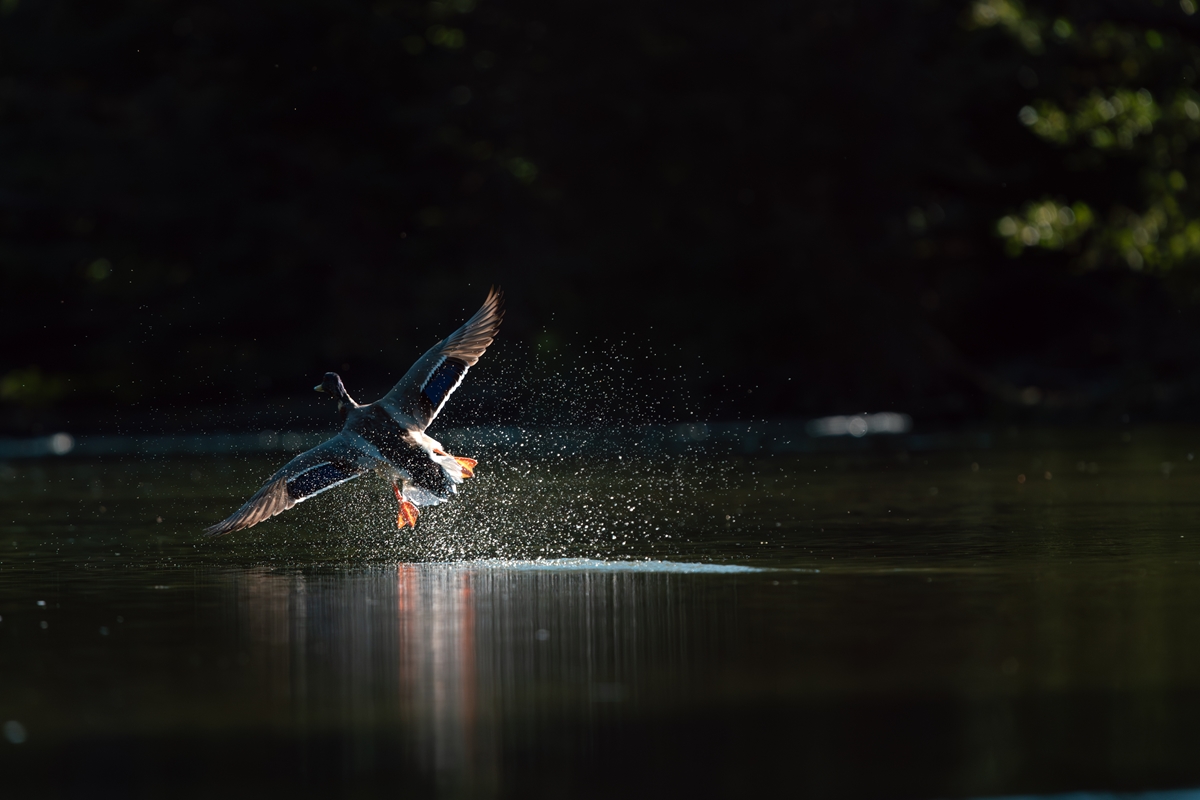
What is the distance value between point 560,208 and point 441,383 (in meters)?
34.0

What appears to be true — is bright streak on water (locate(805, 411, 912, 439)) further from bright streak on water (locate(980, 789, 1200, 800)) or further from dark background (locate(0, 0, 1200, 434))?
bright streak on water (locate(980, 789, 1200, 800))

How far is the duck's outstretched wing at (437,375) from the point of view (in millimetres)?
15602

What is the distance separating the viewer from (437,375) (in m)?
15.9

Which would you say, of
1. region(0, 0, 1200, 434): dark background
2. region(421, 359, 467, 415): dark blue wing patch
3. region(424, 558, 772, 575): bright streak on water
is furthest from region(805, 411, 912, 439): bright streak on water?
region(424, 558, 772, 575): bright streak on water

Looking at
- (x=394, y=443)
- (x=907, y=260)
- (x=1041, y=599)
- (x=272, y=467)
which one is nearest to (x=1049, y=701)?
(x=1041, y=599)

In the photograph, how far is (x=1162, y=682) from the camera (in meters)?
8.92

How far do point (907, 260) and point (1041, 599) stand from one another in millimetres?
→ 35599

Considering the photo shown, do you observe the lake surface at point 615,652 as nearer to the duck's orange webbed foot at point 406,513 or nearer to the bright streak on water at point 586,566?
Result: the bright streak on water at point 586,566

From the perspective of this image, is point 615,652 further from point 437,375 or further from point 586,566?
point 437,375

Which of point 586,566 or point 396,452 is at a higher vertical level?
point 396,452

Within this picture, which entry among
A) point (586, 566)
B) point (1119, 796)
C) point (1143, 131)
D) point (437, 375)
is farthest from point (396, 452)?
point (1143, 131)

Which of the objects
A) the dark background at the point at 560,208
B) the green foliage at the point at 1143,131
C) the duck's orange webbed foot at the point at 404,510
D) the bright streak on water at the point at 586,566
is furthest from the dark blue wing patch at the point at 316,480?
the dark background at the point at 560,208

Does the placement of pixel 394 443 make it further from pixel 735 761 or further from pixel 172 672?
pixel 735 761

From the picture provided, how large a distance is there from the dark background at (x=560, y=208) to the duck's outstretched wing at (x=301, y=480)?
96.0ft
